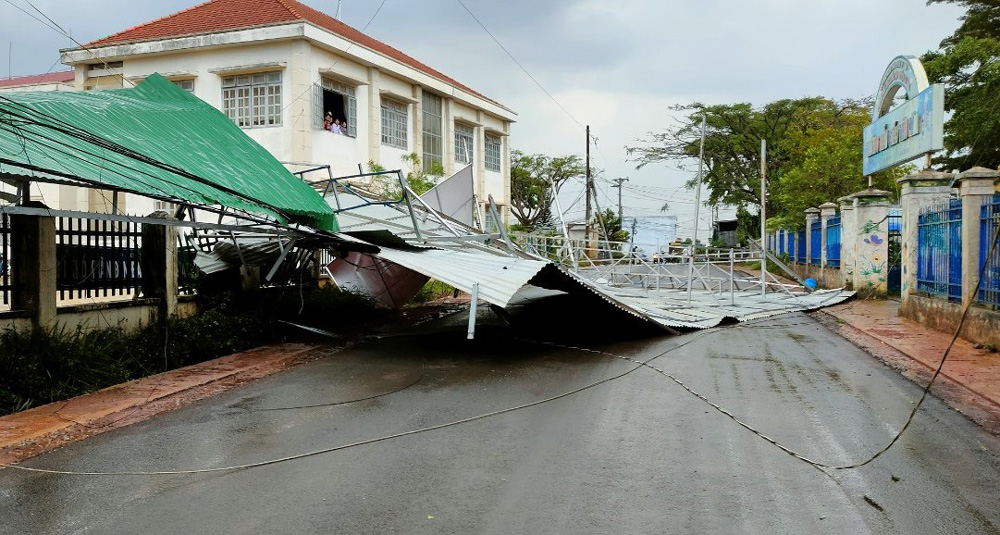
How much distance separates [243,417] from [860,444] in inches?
203

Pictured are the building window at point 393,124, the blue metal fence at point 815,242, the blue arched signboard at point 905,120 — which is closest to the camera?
the blue arched signboard at point 905,120

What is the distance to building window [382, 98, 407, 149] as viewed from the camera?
85.7 feet

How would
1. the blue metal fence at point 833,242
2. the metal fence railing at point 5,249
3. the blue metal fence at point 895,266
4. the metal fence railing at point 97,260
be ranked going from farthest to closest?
1. the blue metal fence at point 833,242
2. the blue metal fence at point 895,266
3. the metal fence railing at point 97,260
4. the metal fence railing at point 5,249

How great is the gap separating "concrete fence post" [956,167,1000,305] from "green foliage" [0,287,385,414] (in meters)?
10.1

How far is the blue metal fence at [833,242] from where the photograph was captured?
848 inches

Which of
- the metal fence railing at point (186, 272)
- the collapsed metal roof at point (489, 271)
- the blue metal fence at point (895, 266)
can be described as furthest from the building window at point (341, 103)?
the blue metal fence at point (895, 266)

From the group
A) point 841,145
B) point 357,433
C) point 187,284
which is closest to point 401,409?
point 357,433

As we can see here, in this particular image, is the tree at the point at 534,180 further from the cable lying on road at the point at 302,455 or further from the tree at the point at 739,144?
the cable lying on road at the point at 302,455

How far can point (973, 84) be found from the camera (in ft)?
85.6

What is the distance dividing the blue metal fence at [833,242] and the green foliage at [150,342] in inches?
563

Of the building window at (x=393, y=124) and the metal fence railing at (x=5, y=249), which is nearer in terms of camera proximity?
the metal fence railing at (x=5, y=249)

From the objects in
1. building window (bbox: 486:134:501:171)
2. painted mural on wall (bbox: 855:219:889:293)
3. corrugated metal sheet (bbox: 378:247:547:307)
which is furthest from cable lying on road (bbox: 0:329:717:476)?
building window (bbox: 486:134:501:171)

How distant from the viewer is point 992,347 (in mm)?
10031

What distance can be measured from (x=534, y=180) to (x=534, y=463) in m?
46.8
